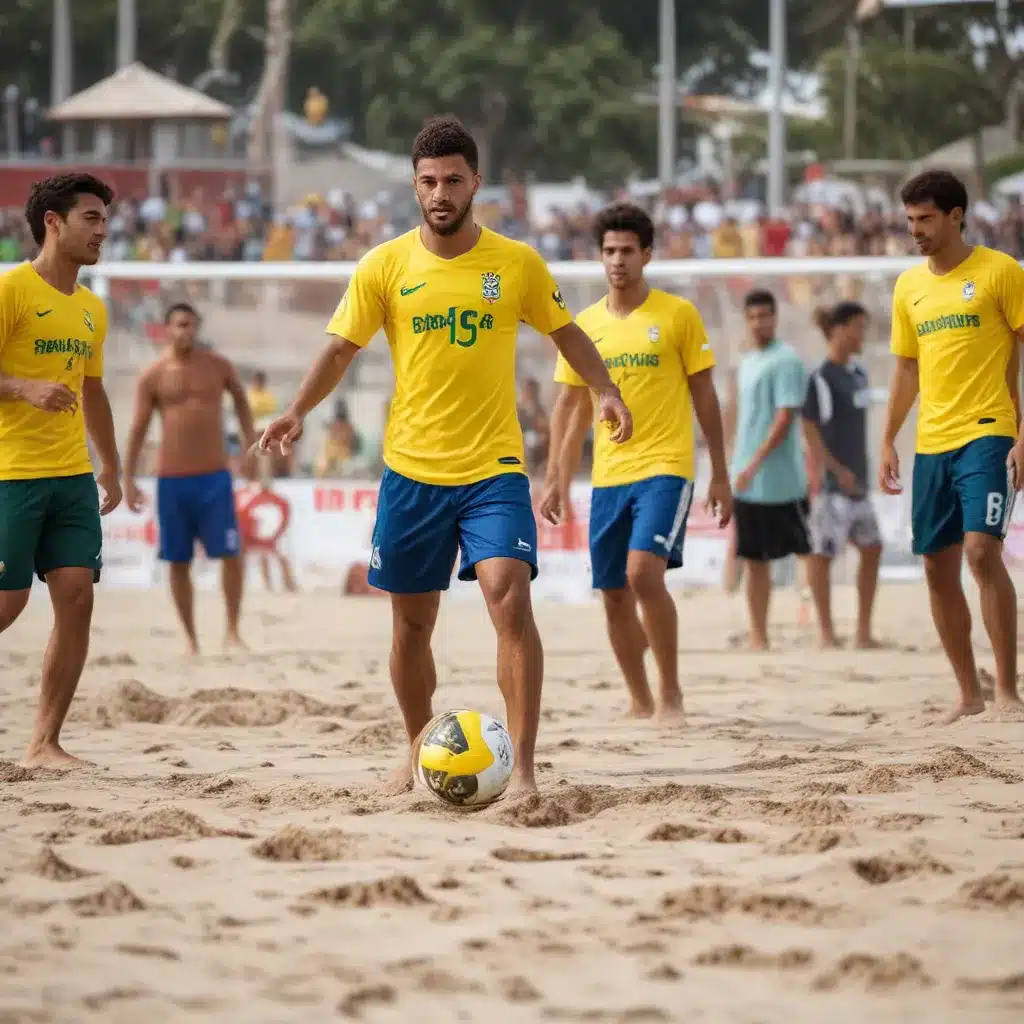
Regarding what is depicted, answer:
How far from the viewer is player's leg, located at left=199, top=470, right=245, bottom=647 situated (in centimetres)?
1028

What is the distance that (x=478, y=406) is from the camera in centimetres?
548

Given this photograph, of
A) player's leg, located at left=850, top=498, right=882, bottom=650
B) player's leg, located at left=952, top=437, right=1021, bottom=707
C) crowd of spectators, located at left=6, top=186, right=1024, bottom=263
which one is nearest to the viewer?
player's leg, located at left=952, top=437, right=1021, bottom=707

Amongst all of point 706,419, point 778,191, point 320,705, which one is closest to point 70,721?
point 320,705

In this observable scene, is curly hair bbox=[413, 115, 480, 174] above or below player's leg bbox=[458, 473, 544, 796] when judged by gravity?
above

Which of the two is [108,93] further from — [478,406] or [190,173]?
[478,406]

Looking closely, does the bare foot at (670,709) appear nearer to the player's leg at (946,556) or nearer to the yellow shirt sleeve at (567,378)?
the player's leg at (946,556)

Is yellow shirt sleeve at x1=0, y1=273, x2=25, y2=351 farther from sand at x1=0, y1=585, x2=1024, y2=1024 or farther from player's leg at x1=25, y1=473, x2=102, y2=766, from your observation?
sand at x1=0, y1=585, x2=1024, y2=1024

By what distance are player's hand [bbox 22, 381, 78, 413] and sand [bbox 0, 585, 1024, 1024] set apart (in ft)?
3.97

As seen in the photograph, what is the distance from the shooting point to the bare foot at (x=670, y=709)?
7.36 metres

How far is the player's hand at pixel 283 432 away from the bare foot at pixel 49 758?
1546 mm

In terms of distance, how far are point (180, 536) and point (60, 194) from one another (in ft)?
13.9

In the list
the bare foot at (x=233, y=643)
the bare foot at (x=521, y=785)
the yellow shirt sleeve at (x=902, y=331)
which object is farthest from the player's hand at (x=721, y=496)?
the bare foot at (x=233, y=643)

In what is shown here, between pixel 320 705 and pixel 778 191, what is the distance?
24515 millimetres

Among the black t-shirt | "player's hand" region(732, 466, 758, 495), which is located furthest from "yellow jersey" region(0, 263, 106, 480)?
the black t-shirt
